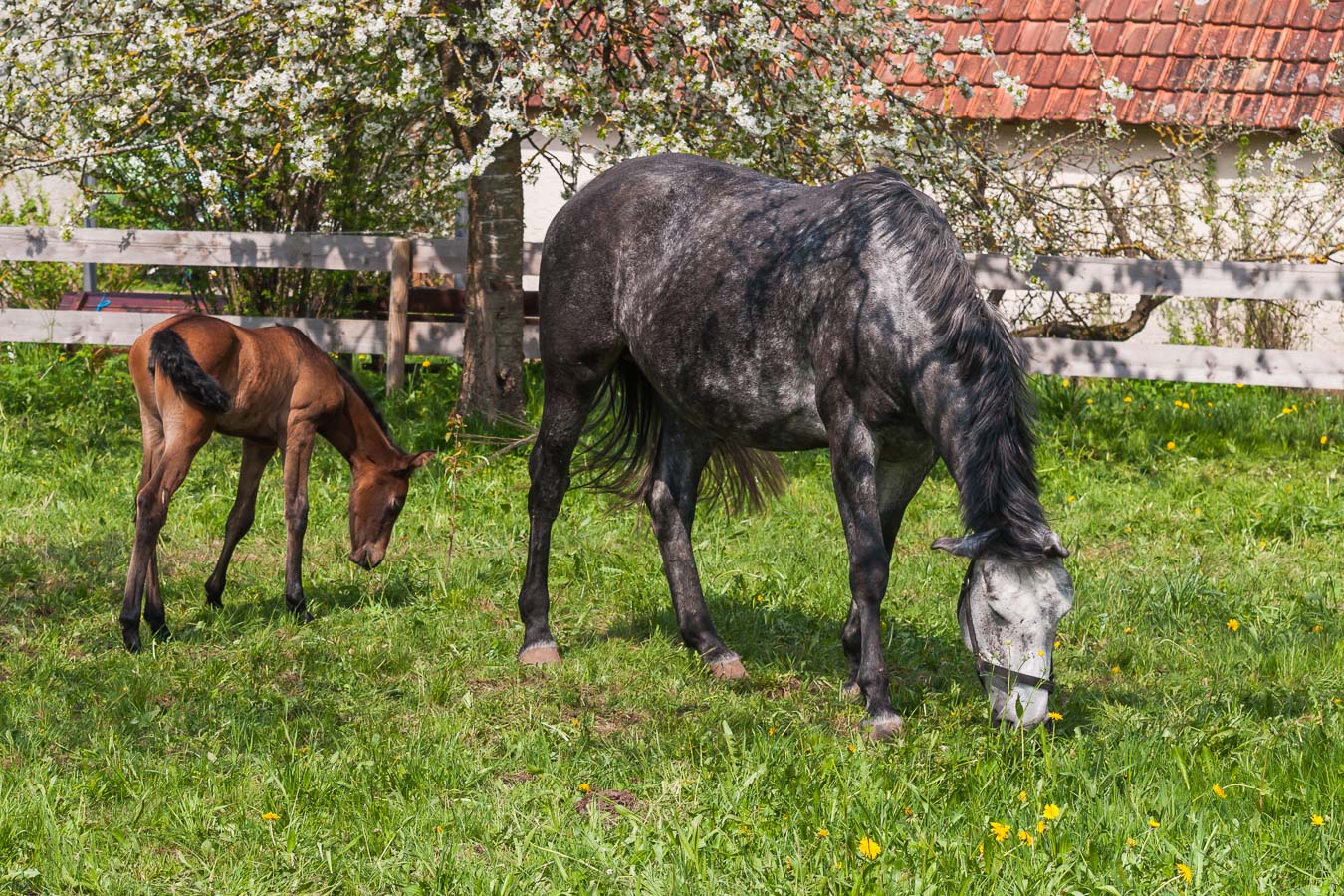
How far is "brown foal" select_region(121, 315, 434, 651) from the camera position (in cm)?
555

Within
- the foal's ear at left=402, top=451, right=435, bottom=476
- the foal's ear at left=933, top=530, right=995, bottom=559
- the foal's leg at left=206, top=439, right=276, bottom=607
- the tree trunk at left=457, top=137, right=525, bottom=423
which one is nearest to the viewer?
the foal's ear at left=933, top=530, right=995, bottom=559

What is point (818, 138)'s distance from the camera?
8188 mm

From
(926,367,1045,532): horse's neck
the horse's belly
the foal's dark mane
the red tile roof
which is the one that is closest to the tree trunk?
the horse's belly

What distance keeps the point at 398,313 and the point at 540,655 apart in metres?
4.69

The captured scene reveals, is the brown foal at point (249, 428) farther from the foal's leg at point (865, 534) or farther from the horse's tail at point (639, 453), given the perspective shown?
the foal's leg at point (865, 534)

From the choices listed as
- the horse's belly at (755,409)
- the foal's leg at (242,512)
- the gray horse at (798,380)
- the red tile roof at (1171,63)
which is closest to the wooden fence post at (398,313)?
the foal's leg at (242,512)

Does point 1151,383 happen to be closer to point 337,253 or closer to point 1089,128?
point 1089,128

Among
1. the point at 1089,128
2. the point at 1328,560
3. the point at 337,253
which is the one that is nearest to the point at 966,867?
the point at 1328,560

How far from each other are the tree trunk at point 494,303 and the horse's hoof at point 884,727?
4994mm

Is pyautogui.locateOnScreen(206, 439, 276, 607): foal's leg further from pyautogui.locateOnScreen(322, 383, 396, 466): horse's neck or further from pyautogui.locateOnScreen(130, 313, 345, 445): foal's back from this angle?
pyautogui.locateOnScreen(322, 383, 396, 466): horse's neck

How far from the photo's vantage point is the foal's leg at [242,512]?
243 inches

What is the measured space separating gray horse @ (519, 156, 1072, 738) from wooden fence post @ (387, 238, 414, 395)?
381cm

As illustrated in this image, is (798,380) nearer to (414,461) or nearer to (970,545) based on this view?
(970,545)

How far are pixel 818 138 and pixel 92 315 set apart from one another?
5.29m
